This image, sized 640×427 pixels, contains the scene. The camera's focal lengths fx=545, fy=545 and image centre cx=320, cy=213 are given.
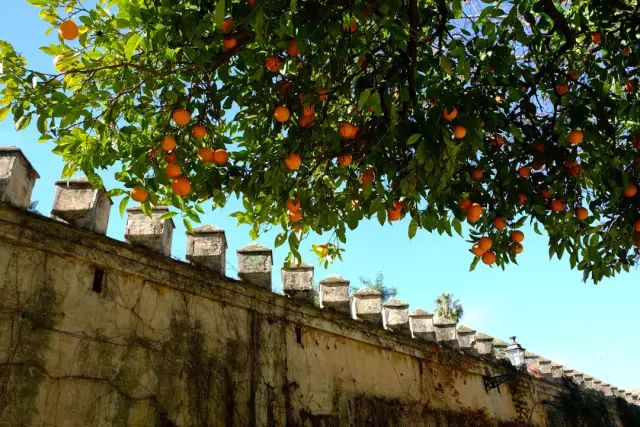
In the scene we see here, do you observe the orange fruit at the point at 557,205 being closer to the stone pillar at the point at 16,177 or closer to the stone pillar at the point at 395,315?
the stone pillar at the point at 395,315

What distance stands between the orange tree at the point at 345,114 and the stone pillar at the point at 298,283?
111cm

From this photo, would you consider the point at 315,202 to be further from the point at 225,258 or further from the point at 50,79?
the point at 50,79

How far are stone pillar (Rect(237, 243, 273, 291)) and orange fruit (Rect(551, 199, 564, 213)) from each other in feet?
8.72

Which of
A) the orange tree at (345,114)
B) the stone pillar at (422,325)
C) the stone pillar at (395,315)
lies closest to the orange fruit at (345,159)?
the orange tree at (345,114)

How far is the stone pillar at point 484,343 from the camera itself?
8414 millimetres

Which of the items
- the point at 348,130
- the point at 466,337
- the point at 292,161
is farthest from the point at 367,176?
the point at 466,337

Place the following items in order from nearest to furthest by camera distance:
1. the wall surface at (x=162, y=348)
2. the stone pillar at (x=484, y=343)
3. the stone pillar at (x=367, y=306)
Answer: the wall surface at (x=162, y=348)
the stone pillar at (x=367, y=306)
the stone pillar at (x=484, y=343)

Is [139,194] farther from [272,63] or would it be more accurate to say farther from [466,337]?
[466,337]

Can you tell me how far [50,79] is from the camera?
3.41 metres

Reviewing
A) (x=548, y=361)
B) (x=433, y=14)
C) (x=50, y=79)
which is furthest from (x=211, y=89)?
(x=548, y=361)

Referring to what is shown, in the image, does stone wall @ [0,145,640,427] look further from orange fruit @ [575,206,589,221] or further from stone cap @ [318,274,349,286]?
orange fruit @ [575,206,589,221]

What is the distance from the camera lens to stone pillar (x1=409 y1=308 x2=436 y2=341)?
7168 mm

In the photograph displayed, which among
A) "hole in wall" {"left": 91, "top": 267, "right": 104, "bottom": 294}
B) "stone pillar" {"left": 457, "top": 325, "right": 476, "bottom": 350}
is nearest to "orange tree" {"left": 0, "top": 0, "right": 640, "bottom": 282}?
"hole in wall" {"left": 91, "top": 267, "right": 104, "bottom": 294}

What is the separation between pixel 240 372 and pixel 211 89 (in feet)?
8.26
